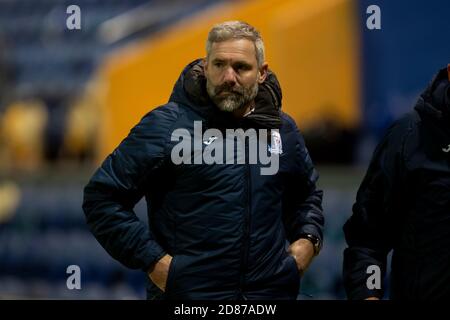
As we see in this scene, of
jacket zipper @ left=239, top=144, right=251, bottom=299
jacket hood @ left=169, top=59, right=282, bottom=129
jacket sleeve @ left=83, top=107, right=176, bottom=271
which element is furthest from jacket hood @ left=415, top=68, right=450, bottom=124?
jacket sleeve @ left=83, top=107, right=176, bottom=271

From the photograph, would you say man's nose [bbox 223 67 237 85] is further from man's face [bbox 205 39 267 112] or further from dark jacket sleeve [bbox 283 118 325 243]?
dark jacket sleeve [bbox 283 118 325 243]

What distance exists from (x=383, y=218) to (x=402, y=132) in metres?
0.30

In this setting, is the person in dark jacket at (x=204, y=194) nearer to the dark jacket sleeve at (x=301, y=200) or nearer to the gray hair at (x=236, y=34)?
the gray hair at (x=236, y=34)

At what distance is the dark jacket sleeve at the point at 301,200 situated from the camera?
3814 millimetres

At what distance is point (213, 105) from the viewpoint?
11.8 ft

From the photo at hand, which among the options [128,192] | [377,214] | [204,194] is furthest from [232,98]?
[377,214]

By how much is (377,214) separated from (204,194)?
0.59m

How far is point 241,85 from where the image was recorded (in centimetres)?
358

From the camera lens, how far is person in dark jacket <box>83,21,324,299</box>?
354 centimetres

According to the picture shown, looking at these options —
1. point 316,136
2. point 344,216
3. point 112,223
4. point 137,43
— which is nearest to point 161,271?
point 112,223

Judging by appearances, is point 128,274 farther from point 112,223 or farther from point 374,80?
point 112,223

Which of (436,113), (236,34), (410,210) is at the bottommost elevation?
(410,210)

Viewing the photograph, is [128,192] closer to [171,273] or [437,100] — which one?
[171,273]

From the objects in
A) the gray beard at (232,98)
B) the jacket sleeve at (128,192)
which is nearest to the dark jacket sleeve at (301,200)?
the gray beard at (232,98)
